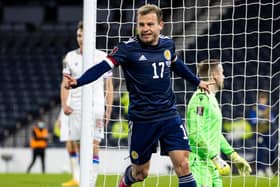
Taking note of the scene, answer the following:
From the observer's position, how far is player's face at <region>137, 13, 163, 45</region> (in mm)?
7129

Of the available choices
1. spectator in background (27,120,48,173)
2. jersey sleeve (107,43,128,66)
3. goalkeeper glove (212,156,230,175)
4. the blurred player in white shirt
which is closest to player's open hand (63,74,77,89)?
jersey sleeve (107,43,128,66)

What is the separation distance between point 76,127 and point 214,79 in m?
2.65

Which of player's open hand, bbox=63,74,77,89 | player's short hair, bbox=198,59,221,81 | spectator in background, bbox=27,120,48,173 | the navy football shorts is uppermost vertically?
player's short hair, bbox=198,59,221,81

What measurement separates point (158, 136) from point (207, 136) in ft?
2.78

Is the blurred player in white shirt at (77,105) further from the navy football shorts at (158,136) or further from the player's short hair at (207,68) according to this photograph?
the navy football shorts at (158,136)

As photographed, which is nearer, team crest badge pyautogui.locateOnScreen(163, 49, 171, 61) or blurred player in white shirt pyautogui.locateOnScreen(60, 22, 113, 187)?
team crest badge pyautogui.locateOnScreen(163, 49, 171, 61)

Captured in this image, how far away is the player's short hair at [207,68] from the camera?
8172 millimetres

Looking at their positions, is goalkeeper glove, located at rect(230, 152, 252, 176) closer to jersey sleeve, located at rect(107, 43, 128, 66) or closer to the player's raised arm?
jersey sleeve, located at rect(107, 43, 128, 66)

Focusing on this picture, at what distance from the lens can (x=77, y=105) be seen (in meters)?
10.5

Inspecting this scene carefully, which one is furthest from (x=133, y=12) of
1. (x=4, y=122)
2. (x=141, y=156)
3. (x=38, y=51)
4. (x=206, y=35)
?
(x=38, y=51)

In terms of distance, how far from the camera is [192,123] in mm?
8031

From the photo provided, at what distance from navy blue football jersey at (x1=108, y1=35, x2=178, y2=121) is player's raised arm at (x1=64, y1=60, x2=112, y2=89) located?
0.39 ft

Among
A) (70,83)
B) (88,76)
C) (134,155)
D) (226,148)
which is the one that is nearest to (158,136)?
(134,155)

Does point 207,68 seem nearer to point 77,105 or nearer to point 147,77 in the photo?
point 147,77
